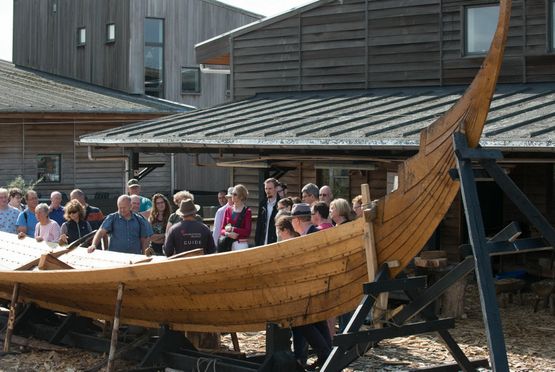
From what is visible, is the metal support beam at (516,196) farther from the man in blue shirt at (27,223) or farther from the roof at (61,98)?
the roof at (61,98)

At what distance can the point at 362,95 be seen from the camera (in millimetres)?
18469

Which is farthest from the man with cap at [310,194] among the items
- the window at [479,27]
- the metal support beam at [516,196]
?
the window at [479,27]

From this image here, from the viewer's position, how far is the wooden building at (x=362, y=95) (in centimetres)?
1520

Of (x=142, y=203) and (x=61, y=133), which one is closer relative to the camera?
(x=142, y=203)

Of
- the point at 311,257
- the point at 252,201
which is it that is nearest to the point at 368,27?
the point at 252,201

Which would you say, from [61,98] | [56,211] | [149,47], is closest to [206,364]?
[56,211]

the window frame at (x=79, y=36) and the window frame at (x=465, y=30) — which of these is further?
the window frame at (x=79, y=36)

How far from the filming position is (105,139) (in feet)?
59.4

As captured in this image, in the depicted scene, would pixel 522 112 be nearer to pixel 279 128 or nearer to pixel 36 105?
pixel 279 128

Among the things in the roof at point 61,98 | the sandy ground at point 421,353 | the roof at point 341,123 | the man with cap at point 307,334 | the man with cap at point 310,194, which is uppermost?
the roof at point 61,98

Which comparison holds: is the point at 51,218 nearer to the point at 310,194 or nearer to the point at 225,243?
the point at 225,243

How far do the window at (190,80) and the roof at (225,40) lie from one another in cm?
1392

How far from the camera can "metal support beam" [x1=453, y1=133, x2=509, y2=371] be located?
7406mm

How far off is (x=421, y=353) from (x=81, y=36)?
2854 centimetres
